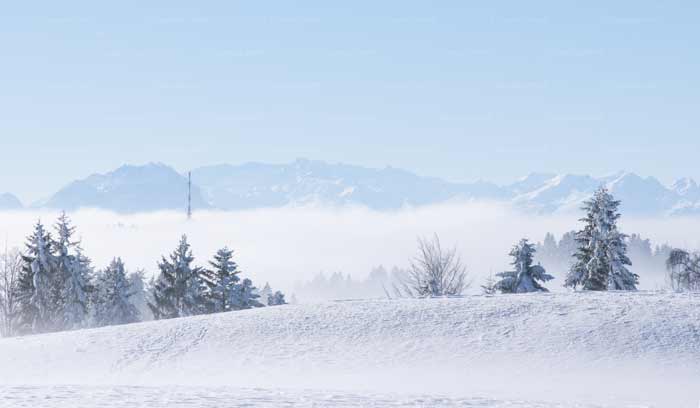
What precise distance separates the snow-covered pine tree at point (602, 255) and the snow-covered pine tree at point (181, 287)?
27.6m

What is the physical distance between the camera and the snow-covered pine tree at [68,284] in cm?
6075

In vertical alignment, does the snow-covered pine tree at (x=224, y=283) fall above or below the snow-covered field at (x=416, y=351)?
above

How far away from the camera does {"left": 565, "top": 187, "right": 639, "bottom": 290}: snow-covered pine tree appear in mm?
48312

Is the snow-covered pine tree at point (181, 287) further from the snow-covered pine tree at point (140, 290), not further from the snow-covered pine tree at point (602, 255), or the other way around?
the snow-covered pine tree at point (140, 290)

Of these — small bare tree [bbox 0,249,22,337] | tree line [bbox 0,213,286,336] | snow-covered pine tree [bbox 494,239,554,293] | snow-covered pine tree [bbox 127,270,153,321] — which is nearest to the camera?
snow-covered pine tree [bbox 494,239,554,293]

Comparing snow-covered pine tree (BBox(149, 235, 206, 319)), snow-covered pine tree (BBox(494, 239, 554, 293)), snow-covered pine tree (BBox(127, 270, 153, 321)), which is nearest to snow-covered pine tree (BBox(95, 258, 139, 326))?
snow-covered pine tree (BBox(149, 235, 206, 319))

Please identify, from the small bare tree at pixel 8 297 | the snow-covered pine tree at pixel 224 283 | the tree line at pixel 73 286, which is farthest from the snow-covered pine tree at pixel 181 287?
the small bare tree at pixel 8 297

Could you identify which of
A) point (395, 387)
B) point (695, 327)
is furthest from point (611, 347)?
point (395, 387)

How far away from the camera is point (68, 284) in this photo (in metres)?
61.5

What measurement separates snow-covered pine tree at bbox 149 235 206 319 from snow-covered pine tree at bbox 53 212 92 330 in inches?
208

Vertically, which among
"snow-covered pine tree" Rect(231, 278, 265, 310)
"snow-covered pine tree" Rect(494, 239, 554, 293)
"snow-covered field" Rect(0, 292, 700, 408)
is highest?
"snow-covered pine tree" Rect(494, 239, 554, 293)

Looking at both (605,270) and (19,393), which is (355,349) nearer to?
(19,393)

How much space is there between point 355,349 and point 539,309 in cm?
799

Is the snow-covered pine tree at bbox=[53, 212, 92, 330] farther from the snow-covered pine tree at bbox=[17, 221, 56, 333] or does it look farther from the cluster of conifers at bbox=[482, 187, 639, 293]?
the cluster of conifers at bbox=[482, 187, 639, 293]
